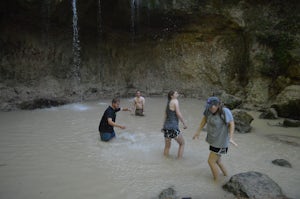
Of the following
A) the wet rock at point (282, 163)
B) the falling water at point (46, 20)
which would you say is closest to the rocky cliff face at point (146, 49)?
the falling water at point (46, 20)

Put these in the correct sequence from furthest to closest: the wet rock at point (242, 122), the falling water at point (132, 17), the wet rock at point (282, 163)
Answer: the falling water at point (132, 17), the wet rock at point (242, 122), the wet rock at point (282, 163)

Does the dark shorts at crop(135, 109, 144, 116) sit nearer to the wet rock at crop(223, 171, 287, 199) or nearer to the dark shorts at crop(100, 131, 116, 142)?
the dark shorts at crop(100, 131, 116, 142)

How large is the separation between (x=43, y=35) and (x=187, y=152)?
9838 mm

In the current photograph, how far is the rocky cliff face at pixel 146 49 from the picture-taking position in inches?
505

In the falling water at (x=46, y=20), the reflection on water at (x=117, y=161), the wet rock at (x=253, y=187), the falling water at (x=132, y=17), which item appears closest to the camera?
the wet rock at (x=253, y=187)

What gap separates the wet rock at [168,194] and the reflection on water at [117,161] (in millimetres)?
157

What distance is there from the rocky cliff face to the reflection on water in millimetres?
3715

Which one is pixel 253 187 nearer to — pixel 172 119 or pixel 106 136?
pixel 172 119

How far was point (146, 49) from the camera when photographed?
639 inches

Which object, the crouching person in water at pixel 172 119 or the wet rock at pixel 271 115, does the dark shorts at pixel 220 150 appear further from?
the wet rock at pixel 271 115

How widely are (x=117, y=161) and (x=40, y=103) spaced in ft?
23.6

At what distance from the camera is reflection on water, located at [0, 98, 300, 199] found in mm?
5328

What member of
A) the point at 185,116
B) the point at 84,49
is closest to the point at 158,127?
the point at 185,116

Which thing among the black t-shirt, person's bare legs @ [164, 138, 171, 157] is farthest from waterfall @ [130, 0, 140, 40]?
person's bare legs @ [164, 138, 171, 157]
